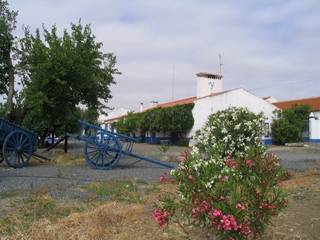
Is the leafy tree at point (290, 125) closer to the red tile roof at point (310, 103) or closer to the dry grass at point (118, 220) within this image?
the red tile roof at point (310, 103)

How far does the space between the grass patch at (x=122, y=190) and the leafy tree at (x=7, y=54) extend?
51.0 feet

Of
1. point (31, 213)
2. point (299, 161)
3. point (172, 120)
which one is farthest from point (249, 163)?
point (172, 120)

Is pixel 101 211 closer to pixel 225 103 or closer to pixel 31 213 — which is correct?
pixel 31 213

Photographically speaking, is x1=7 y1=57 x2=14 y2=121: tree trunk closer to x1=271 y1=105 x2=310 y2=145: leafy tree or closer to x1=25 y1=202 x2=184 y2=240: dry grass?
x1=25 y1=202 x2=184 y2=240: dry grass

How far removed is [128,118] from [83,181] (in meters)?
45.5

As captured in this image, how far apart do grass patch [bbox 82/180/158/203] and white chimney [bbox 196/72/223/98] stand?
38545 millimetres

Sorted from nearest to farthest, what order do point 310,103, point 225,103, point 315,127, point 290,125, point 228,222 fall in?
point 228,222
point 290,125
point 225,103
point 315,127
point 310,103

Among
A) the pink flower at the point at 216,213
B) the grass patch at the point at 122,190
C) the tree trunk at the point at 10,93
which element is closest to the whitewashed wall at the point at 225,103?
the tree trunk at the point at 10,93

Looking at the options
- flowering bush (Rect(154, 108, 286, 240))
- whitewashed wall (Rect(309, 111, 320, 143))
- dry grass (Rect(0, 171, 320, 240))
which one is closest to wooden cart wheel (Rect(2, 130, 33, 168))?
dry grass (Rect(0, 171, 320, 240))

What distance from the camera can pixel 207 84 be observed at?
5256 centimetres

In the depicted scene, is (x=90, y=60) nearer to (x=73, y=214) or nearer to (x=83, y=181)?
(x=83, y=181)

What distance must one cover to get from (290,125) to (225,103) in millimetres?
5639

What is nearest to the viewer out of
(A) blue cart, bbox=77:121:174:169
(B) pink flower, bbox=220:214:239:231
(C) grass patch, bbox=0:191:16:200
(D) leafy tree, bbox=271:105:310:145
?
(B) pink flower, bbox=220:214:239:231

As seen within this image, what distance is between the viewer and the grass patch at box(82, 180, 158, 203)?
34.3 feet
